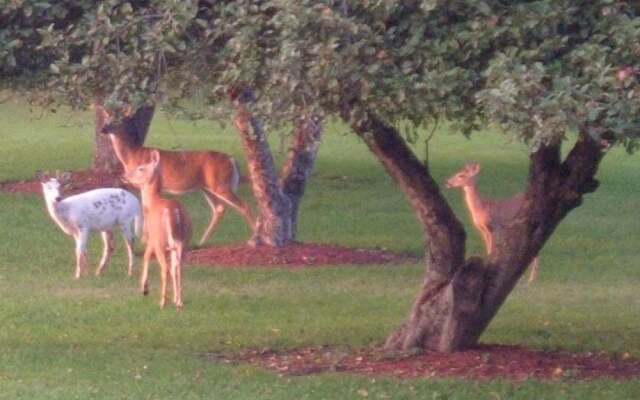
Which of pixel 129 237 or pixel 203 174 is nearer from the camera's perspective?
pixel 129 237

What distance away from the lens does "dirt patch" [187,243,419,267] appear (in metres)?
16.2

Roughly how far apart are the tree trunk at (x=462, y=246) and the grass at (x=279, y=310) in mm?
458

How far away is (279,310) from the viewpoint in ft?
43.7

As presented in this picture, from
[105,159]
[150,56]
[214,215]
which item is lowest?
[214,215]

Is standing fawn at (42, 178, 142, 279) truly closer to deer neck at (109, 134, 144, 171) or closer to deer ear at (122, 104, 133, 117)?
deer neck at (109, 134, 144, 171)

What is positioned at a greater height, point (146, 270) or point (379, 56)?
point (379, 56)

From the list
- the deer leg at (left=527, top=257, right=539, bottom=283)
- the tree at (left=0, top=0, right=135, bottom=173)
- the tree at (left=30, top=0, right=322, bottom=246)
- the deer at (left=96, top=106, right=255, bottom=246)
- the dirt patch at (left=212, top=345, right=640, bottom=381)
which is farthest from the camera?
the deer at (left=96, top=106, right=255, bottom=246)

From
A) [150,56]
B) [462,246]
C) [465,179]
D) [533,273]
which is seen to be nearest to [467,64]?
[150,56]

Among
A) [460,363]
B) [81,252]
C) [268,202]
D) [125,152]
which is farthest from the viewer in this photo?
[125,152]

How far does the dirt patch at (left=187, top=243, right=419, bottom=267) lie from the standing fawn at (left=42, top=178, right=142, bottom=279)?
0.96 meters

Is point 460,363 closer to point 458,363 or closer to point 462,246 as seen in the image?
point 458,363

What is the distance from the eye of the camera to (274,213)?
54.5 feet

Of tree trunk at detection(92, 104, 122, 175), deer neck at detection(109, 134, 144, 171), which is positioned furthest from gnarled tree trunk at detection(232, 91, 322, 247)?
tree trunk at detection(92, 104, 122, 175)

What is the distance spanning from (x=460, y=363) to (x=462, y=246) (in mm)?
890
